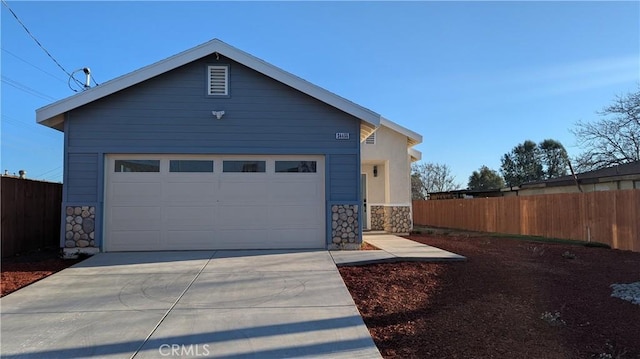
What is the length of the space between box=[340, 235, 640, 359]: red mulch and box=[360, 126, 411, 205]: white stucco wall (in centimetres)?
637

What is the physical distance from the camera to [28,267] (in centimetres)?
822

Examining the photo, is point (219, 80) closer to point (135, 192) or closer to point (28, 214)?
point (135, 192)

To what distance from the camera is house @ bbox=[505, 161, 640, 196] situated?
624 inches

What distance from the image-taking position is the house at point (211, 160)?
9.64 metres

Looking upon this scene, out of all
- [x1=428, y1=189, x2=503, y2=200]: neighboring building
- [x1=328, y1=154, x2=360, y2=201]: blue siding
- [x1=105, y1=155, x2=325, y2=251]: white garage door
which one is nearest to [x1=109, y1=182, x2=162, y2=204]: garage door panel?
[x1=105, y1=155, x2=325, y2=251]: white garage door

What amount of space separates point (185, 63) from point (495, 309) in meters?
7.99

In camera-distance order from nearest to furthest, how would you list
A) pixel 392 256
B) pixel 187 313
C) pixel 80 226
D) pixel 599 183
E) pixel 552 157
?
pixel 187 313 → pixel 392 256 → pixel 80 226 → pixel 599 183 → pixel 552 157

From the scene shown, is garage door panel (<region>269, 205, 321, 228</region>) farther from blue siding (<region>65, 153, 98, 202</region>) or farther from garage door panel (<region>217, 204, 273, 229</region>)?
blue siding (<region>65, 153, 98, 202</region>)

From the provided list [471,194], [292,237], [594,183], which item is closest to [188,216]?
[292,237]

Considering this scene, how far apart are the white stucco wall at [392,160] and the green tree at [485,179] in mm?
29780

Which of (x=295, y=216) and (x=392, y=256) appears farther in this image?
(x=295, y=216)

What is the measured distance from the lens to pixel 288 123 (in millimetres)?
10141

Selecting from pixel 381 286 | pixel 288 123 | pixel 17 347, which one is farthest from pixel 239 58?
pixel 17 347

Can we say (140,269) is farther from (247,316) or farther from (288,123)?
(288,123)
